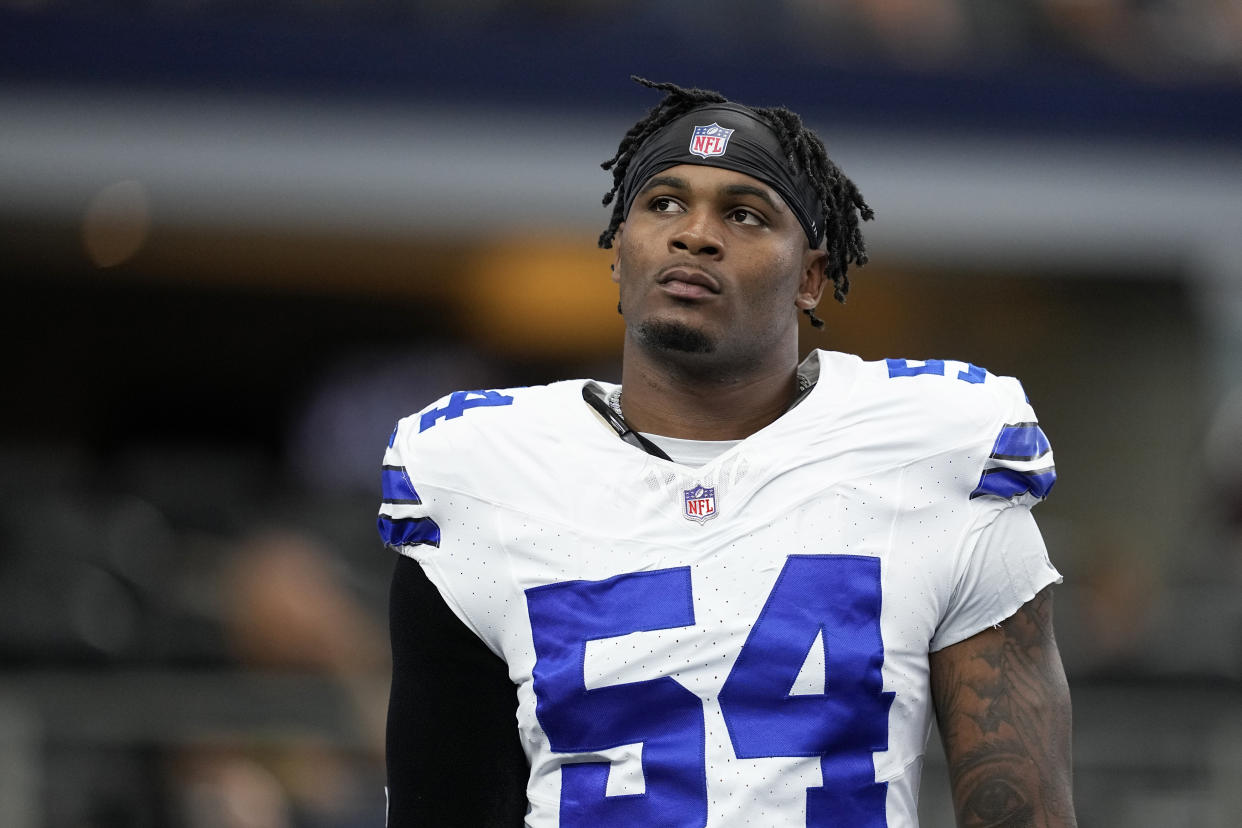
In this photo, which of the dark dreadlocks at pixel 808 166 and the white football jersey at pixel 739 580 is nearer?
the white football jersey at pixel 739 580

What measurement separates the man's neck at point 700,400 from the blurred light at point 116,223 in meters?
7.34

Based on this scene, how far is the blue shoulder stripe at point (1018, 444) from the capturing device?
2635 mm

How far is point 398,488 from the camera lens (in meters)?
2.72

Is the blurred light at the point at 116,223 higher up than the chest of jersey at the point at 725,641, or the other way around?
the blurred light at the point at 116,223

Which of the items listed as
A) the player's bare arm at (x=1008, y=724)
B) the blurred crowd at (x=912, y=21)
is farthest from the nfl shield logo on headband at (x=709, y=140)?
the blurred crowd at (x=912, y=21)

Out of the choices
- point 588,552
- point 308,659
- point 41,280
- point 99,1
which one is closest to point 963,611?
point 588,552

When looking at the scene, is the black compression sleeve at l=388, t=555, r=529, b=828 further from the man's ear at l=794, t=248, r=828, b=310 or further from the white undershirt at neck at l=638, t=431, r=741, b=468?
the man's ear at l=794, t=248, r=828, b=310

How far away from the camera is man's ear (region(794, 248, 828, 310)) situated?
293cm

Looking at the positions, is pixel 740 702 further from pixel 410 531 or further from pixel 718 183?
pixel 718 183

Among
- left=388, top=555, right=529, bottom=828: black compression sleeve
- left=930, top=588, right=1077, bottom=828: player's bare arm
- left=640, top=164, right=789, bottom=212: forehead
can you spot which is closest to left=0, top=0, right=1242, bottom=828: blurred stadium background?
left=388, top=555, right=529, bottom=828: black compression sleeve

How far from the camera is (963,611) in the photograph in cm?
261

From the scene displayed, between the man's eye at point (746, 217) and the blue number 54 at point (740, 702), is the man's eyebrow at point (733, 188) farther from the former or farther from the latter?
the blue number 54 at point (740, 702)

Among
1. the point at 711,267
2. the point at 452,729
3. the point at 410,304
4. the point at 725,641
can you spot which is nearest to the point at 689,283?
the point at 711,267

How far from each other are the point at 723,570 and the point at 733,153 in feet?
2.28
